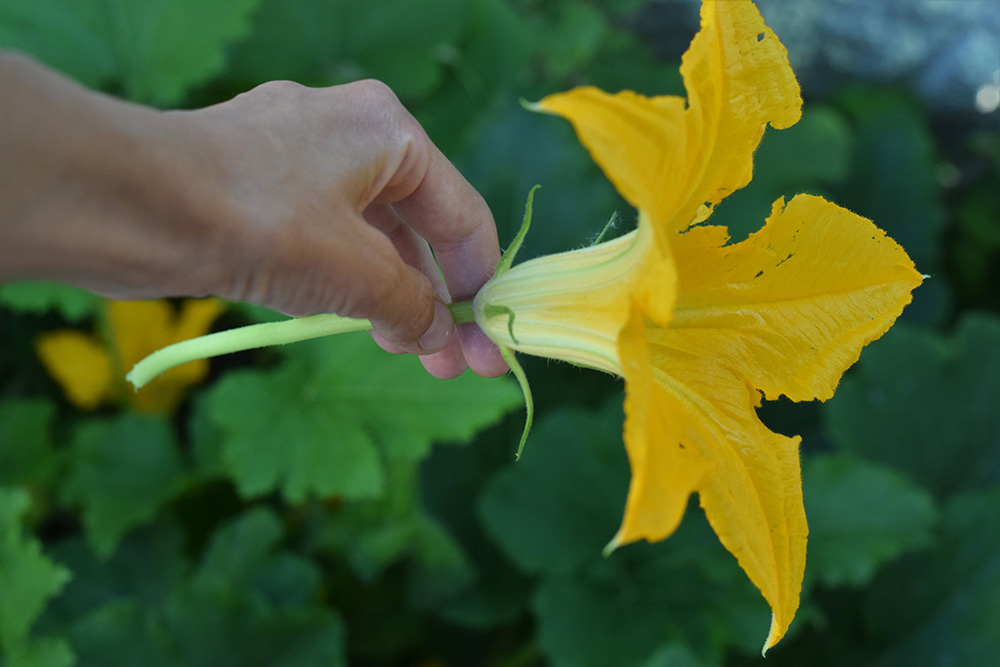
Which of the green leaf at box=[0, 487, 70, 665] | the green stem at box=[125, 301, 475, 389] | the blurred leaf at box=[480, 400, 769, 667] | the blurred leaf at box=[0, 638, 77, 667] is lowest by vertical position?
A: the blurred leaf at box=[480, 400, 769, 667]

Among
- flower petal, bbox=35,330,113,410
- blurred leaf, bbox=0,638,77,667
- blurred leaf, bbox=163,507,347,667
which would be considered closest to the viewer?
blurred leaf, bbox=0,638,77,667

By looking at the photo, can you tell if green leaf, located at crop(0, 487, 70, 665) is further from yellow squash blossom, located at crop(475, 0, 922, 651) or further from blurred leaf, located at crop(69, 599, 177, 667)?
yellow squash blossom, located at crop(475, 0, 922, 651)

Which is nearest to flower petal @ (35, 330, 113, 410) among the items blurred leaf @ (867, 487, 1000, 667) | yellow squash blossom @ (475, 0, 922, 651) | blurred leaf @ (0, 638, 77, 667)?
blurred leaf @ (0, 638, 77, 667)

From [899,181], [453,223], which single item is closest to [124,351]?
[453,223]

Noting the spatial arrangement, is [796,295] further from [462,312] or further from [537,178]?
[537,178]

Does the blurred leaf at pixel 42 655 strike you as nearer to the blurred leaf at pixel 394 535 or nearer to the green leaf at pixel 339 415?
the green leaf at pixel 339 415

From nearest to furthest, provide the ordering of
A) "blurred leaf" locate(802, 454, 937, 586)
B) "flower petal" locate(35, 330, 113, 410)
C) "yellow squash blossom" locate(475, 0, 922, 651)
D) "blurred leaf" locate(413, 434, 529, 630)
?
1. "yellow squash blossom" locate(475, 0, 922, 651)
2. "blurred leaf" locate(802, 454, 937, 586)
3. "flower petal" locate(35, 330, 113, 410)
4. "blurred leaf" locate(413, 434, 529, 630)

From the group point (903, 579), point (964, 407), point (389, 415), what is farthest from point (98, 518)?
point (964, 407)
